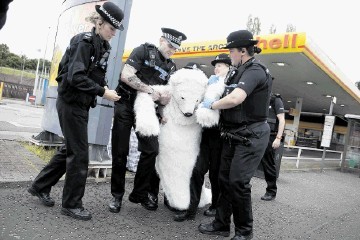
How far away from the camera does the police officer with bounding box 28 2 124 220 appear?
112 inches

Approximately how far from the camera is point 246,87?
2842mm

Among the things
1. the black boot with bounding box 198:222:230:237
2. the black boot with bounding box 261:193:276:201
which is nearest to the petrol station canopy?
the black boot with bounding box 261:193:276:201

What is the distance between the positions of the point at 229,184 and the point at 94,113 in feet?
7.74

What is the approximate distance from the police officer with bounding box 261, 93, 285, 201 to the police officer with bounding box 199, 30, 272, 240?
2.16 m

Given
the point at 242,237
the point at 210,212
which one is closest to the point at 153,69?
the point at 210,212

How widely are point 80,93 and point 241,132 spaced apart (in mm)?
1530

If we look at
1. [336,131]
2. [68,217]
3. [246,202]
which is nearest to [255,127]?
[246,202]

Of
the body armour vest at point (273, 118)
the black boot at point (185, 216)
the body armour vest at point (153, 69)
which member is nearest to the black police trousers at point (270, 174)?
the body armour vest at point (273, 118)

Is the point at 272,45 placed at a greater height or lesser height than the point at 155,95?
greater

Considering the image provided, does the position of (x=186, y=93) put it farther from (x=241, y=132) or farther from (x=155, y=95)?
(x=241, y=132)

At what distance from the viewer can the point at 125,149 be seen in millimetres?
3371

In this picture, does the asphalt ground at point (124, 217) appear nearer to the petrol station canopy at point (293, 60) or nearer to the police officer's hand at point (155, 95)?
the police officer's hand at point (155, 95)

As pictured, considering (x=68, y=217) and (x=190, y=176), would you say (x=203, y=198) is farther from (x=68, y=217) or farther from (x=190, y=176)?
(x=68, y=217)

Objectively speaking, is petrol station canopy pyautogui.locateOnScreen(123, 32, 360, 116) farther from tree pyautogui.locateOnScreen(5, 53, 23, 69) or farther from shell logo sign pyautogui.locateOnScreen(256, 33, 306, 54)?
tree pyautogui.locateOnScreen(5, 53, 23, 69)
